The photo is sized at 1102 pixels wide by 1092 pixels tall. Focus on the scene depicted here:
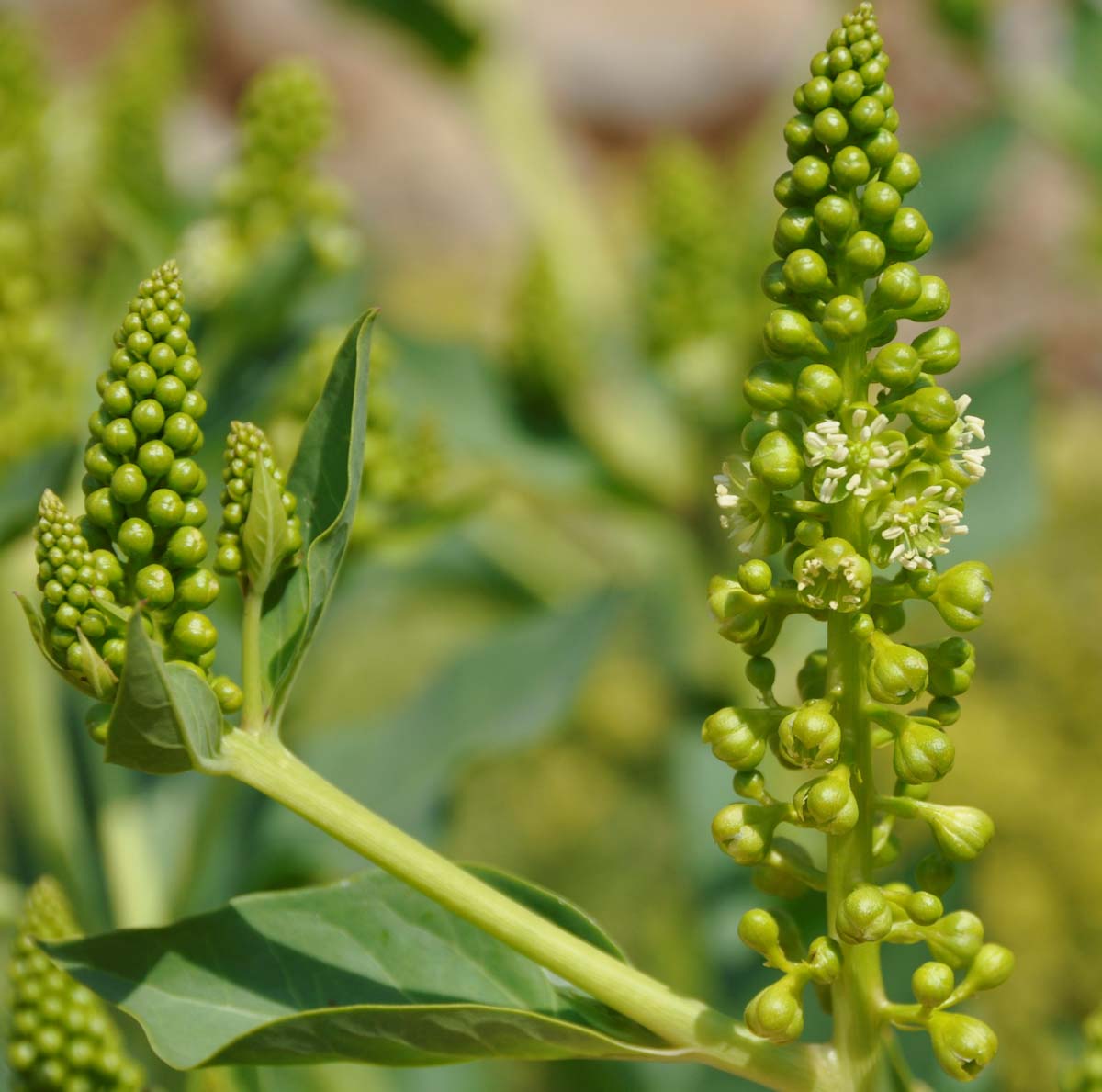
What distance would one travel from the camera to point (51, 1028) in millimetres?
723

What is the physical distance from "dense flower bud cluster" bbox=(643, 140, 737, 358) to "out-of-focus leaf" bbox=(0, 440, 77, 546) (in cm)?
72

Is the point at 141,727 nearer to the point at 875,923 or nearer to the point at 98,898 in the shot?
the point at 875,923

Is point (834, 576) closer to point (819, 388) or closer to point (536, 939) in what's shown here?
point (819, 388)

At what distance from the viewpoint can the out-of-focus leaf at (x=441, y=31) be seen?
2059 mm

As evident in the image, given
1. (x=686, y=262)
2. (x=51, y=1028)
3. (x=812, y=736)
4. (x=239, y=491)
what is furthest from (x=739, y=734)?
(x=686, y=262)

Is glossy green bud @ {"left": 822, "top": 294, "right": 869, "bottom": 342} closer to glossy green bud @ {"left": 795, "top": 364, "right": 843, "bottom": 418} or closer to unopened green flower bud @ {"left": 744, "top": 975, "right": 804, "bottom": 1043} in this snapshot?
glossy green bud @ {"left": 795, "top": 364, "right": 843, "bottom": 418}

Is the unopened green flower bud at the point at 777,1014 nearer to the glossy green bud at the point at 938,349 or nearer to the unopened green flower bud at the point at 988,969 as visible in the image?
the unopened green flower bud at the point at 988,969

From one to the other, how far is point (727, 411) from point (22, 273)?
2.49 ft

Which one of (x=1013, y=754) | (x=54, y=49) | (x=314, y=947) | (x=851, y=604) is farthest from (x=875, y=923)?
(x=54, y=49)

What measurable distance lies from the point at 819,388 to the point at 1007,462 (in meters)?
1.09

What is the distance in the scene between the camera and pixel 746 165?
7.65ft

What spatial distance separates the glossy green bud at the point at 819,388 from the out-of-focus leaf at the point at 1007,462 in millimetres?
1036

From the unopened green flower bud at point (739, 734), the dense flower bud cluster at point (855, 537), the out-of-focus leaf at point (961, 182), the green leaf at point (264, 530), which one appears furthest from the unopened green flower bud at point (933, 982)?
the out-of-focus leaf at point (961, 182)

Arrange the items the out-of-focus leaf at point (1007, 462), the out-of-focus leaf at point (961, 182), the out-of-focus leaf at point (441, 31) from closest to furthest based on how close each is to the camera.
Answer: the out-of-focus leaf at point (1007, 462), the out-of-focus leaf at point (961, 182), the out-of-focus leaf at point (441, 31)
